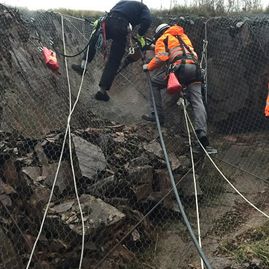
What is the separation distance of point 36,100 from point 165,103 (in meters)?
2.25

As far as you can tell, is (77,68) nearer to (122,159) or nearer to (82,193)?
(122,159)

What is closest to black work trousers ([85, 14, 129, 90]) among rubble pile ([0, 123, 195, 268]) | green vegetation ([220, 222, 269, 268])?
rubble pile ([0, 123, 195, 268])

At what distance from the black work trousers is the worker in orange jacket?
0.54 meters

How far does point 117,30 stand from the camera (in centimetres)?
734

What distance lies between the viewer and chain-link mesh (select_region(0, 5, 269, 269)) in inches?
205

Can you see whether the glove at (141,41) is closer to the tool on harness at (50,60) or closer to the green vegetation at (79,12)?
the tool on harness at (50,60)

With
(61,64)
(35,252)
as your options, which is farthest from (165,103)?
(35,252)

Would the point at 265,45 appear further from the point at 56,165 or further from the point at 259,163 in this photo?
the point at 56,165

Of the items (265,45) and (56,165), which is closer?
(56,165)

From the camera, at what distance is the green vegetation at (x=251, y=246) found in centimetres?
509

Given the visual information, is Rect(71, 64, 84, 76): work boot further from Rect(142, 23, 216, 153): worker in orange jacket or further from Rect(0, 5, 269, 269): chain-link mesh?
Rect(142, 23, 216, 153): worker in orange jacket

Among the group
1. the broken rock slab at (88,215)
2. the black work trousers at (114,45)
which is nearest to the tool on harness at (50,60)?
the black work trousers at (114,45)

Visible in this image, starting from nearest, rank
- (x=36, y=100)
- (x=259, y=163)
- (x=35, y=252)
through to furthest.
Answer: (x=35, y=252) < (x=36, y=100) < (x=259, y=163)

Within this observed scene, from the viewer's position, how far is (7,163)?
551 centimetres
